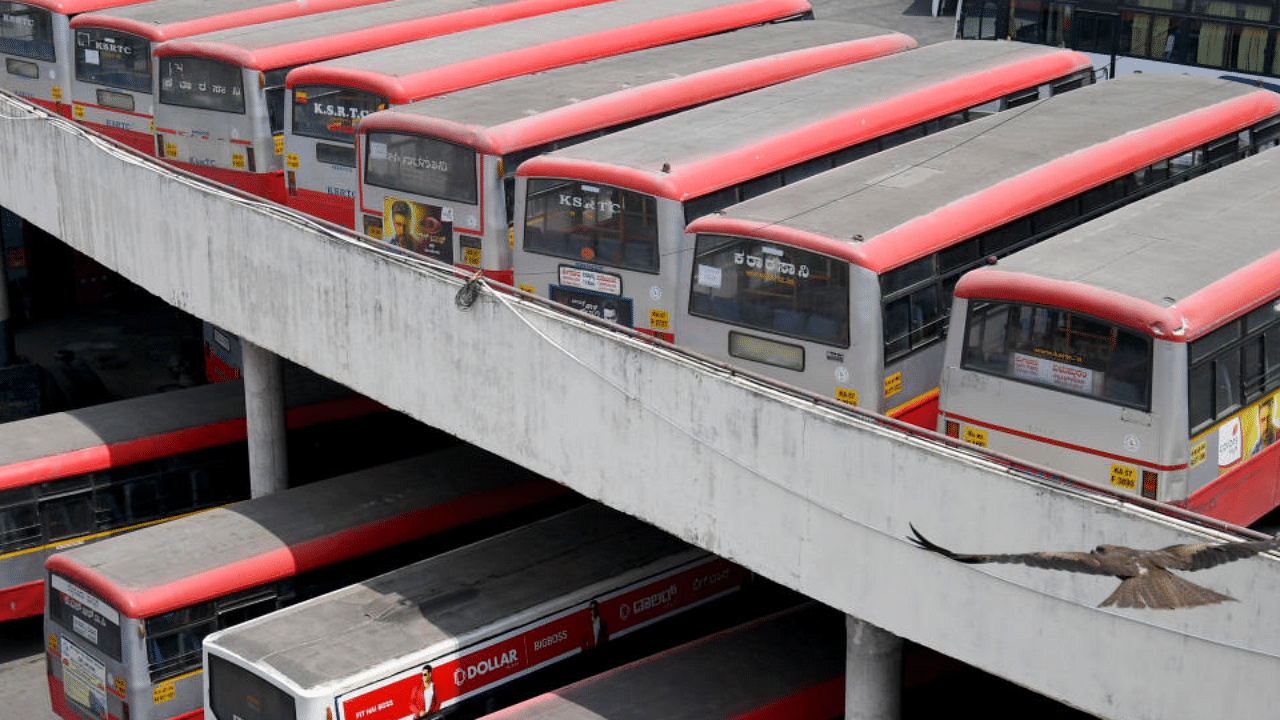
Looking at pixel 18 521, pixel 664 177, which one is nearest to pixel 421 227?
pixel 664 177

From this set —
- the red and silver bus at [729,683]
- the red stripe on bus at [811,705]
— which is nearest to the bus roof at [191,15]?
the red and silver bus at [729,683]

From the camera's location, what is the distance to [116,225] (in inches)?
887

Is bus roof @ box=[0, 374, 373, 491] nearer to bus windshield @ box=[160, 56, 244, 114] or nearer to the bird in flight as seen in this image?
bus windshield @ box=[160, 56, 244, 114]

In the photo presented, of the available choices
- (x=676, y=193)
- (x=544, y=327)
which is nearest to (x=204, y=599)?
(x=544, y=327)

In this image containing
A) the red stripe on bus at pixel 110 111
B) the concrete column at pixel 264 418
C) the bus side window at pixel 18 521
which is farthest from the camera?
the red stripe on bus at pixel 110 111

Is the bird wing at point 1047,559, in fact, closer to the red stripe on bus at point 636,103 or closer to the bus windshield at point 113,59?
the red stripe on bus at point 636,103

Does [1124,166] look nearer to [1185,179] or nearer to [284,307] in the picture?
[1185,179]

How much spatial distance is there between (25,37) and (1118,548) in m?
20.2

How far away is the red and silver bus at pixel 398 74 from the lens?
2069 cm

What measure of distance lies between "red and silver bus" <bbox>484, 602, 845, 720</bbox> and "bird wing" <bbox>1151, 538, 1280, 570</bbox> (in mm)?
4904

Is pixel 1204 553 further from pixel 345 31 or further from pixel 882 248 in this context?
pixel 345 31

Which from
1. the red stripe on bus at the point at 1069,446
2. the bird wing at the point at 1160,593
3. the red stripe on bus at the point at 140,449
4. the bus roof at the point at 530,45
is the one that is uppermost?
the bus roof at the point at 530,45

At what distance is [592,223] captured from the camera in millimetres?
17328

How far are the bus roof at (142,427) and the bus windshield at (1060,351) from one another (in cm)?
1048
